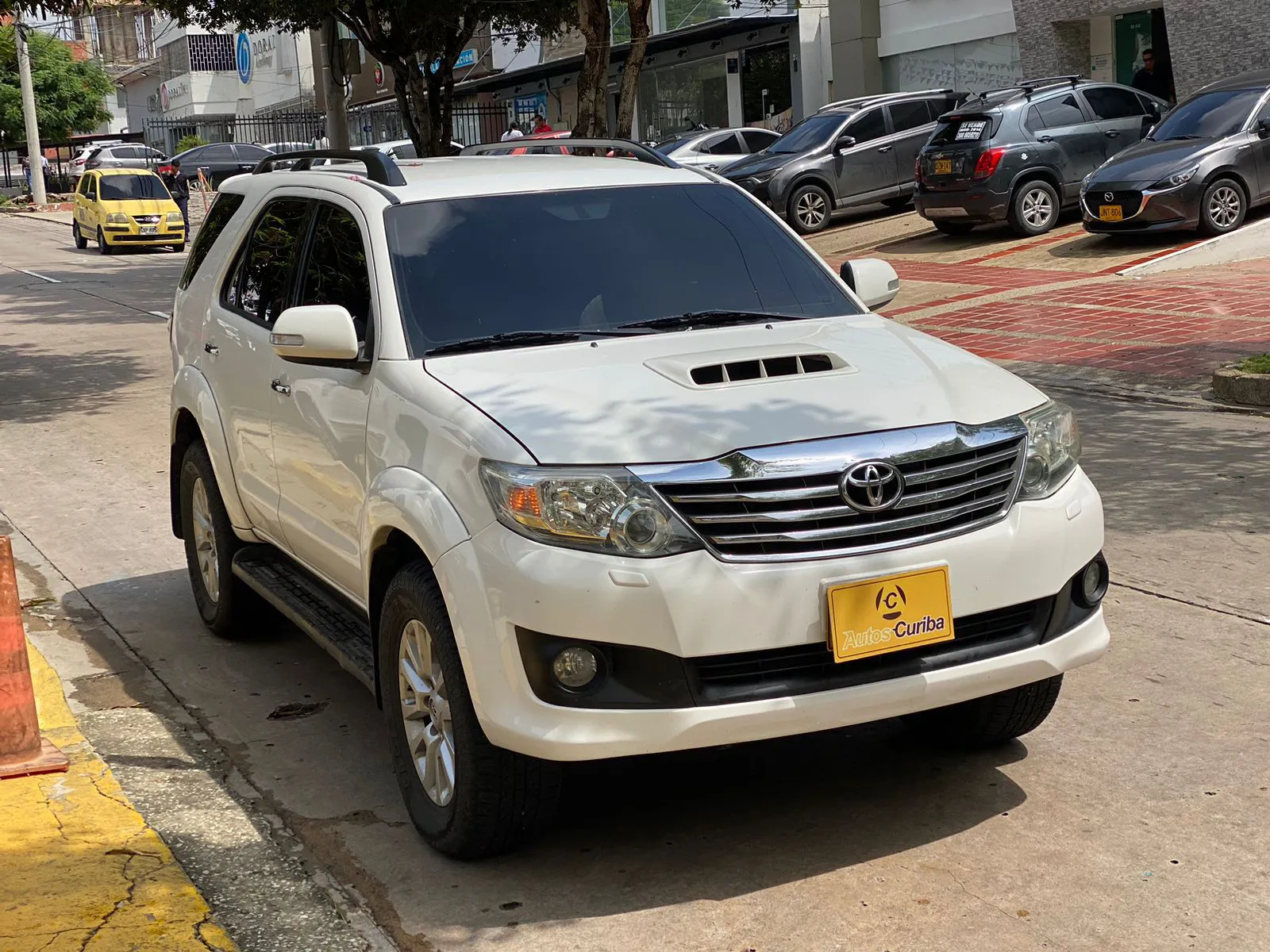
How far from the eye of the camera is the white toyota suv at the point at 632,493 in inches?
150

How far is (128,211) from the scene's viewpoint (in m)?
31.5

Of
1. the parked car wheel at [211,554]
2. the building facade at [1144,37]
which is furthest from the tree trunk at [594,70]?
the parked car wheel at [211,554]

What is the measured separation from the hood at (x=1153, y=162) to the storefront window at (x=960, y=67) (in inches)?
378

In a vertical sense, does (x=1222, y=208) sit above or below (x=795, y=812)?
above

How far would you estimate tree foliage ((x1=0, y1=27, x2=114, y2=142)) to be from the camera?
57.9 metres

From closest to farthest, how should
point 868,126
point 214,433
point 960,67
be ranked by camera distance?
1. point 214,433
2. point 868,126
3. point 960,67

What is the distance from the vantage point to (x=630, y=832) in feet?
14.5

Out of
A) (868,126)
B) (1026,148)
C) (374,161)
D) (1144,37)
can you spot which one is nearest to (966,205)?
(1026,148)

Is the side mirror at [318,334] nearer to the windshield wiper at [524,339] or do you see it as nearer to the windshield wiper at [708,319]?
the windshield wiper at [524,339]

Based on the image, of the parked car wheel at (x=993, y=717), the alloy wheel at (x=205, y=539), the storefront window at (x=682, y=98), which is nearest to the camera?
the parked car wheel at (x=993, y=717)

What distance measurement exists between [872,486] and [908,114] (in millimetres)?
20527

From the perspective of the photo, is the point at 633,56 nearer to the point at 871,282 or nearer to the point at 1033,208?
the point at 1033,208

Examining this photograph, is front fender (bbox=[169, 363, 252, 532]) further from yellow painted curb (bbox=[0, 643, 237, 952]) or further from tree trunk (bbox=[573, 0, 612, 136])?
tree trunk (bbox=[573, 0, 612, 136])

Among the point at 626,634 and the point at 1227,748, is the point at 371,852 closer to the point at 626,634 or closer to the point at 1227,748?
the point at 626,634
